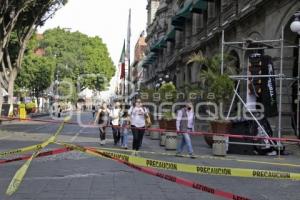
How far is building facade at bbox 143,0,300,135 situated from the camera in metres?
22.6

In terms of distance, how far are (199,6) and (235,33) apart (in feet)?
31.5

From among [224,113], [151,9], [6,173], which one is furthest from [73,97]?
[6,173]

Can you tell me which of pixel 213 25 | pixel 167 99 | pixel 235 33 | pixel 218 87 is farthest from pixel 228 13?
pixel 218 87

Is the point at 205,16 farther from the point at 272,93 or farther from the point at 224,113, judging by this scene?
the point at 272,93

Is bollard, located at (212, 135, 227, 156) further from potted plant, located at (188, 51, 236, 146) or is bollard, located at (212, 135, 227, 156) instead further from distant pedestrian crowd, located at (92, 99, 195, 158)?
potted plant, located at (188, 51, 236, 146)

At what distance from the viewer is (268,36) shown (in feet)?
79.0

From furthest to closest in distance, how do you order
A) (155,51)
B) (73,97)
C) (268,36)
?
(73,97), (155,51), (268,36)

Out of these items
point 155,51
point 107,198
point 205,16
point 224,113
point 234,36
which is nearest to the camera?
point 107,198

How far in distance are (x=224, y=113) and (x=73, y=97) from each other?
99.6m

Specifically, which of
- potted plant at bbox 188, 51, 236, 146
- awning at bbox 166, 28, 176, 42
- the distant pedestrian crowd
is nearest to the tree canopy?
awning at bbox 166, 28, 176, 42

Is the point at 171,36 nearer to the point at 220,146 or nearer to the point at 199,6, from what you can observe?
the point at 199,6

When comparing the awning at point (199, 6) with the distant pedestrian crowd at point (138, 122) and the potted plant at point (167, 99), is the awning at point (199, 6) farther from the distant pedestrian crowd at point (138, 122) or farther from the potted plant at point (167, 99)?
the distant pedestrian crowd at point (138, 122)

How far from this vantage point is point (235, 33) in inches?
1187

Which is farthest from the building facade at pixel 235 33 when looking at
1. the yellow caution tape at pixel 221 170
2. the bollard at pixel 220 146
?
the yellow caution tape at pixel 221 170
